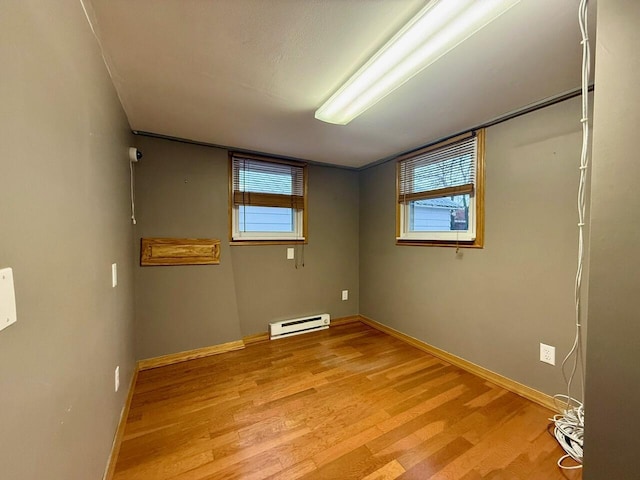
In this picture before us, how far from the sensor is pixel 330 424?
1.65 metres

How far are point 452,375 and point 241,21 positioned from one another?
2857 mm

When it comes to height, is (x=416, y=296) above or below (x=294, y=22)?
below

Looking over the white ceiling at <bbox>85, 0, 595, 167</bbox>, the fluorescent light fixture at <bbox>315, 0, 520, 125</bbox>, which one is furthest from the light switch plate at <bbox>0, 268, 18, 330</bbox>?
the fluorescent light fixture at <bbox>315, 0, 520, 125</bbox>

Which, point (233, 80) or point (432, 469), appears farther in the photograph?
point (233, 80)

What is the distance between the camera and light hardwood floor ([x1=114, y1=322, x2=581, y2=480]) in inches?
52.7

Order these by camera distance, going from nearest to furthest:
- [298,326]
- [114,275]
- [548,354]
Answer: [114,275] < [548,354] < [298,326]

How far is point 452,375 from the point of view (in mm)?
2230

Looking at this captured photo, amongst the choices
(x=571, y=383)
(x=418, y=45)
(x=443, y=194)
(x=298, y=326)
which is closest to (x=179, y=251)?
(x=298, y=326)

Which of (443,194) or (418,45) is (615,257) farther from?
(443,194)

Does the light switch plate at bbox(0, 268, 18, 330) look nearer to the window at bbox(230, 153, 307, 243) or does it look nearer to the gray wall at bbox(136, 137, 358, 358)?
the gray wall at bbox(136, 137, 358, 358)

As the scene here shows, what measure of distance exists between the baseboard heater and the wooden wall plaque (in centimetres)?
105

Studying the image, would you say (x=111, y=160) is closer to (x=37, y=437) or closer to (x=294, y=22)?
(x=294, y=22)

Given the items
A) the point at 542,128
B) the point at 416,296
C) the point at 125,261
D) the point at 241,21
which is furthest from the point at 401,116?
the point at 125,261

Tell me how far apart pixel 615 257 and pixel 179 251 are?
2910 millimetres
